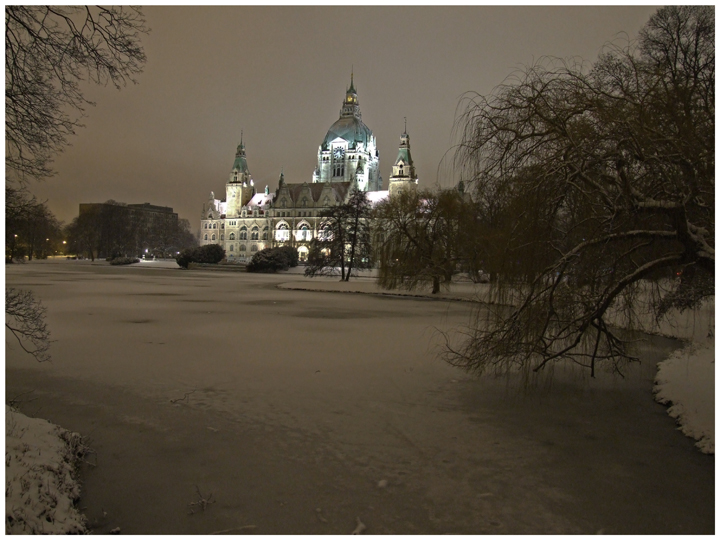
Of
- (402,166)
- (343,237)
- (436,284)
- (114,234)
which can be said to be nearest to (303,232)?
(402,166)

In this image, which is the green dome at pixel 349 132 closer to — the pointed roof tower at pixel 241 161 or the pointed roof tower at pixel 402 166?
the pointed roof tower at pixel 402 166

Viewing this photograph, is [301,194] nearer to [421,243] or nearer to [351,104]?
[351,104]

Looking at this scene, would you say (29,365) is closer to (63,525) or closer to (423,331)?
(63,525)

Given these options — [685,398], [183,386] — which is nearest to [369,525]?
[183,386]

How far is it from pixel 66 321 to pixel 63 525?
37.8ft

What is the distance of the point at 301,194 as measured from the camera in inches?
3986

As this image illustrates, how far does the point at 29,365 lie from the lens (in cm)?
877

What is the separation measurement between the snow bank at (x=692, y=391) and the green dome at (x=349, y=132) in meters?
102

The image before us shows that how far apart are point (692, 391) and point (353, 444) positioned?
5.19m

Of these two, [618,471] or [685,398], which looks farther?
[685,398]

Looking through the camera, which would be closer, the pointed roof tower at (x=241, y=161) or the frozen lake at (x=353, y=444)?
the frozen lake at (x=353, y=444)

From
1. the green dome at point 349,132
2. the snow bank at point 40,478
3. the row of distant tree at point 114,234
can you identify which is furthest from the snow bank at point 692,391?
the green dome at point 349,132

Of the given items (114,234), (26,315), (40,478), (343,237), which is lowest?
(40,478)

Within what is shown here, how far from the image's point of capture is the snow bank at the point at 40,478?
11.9ft
